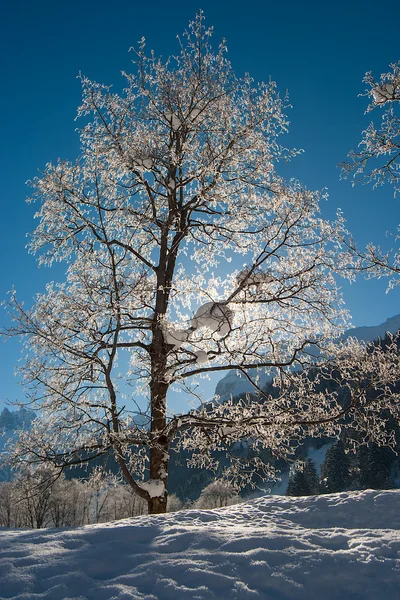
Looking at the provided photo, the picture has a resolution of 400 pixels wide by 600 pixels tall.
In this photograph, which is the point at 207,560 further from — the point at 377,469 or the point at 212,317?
the point at 377,469

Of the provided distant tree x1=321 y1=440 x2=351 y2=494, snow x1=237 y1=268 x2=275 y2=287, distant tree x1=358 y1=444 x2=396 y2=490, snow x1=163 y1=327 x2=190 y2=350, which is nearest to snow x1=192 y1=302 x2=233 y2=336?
snow x1=163 y1=327 x2=190 y2=350

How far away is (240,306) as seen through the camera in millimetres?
6879

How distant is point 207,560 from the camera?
2471mm

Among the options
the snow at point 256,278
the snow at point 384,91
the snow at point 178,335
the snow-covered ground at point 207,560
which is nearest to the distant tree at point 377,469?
the snow at point 384,91

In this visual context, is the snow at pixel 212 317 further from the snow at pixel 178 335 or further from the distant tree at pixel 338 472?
the distant tree at pixel 338 472

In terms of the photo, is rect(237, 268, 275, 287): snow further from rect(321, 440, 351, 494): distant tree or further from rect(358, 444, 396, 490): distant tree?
rect(321, 440, 351, 494): distant tree

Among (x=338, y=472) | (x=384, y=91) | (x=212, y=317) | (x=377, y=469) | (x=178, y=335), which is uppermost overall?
(x=384, y=91)

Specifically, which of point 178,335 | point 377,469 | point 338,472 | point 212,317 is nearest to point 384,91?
point 212,317

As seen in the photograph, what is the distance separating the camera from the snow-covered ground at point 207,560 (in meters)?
2.16

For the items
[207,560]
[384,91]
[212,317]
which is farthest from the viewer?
[384,91]

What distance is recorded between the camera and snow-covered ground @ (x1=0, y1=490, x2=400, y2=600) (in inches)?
85.0

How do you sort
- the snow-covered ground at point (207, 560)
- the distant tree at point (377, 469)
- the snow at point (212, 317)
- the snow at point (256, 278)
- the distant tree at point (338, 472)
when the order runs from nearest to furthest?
the snow-covered ground at point (207, 560) < the snow at point (212, 317) < the snow at point (256, 278) < the distant tree at point (377, 469) < the distant tree at point (338, 472)

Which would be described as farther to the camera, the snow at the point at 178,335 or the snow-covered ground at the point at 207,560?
the snow at the point at 178,335

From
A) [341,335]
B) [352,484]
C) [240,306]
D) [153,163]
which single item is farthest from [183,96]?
[352,484]
